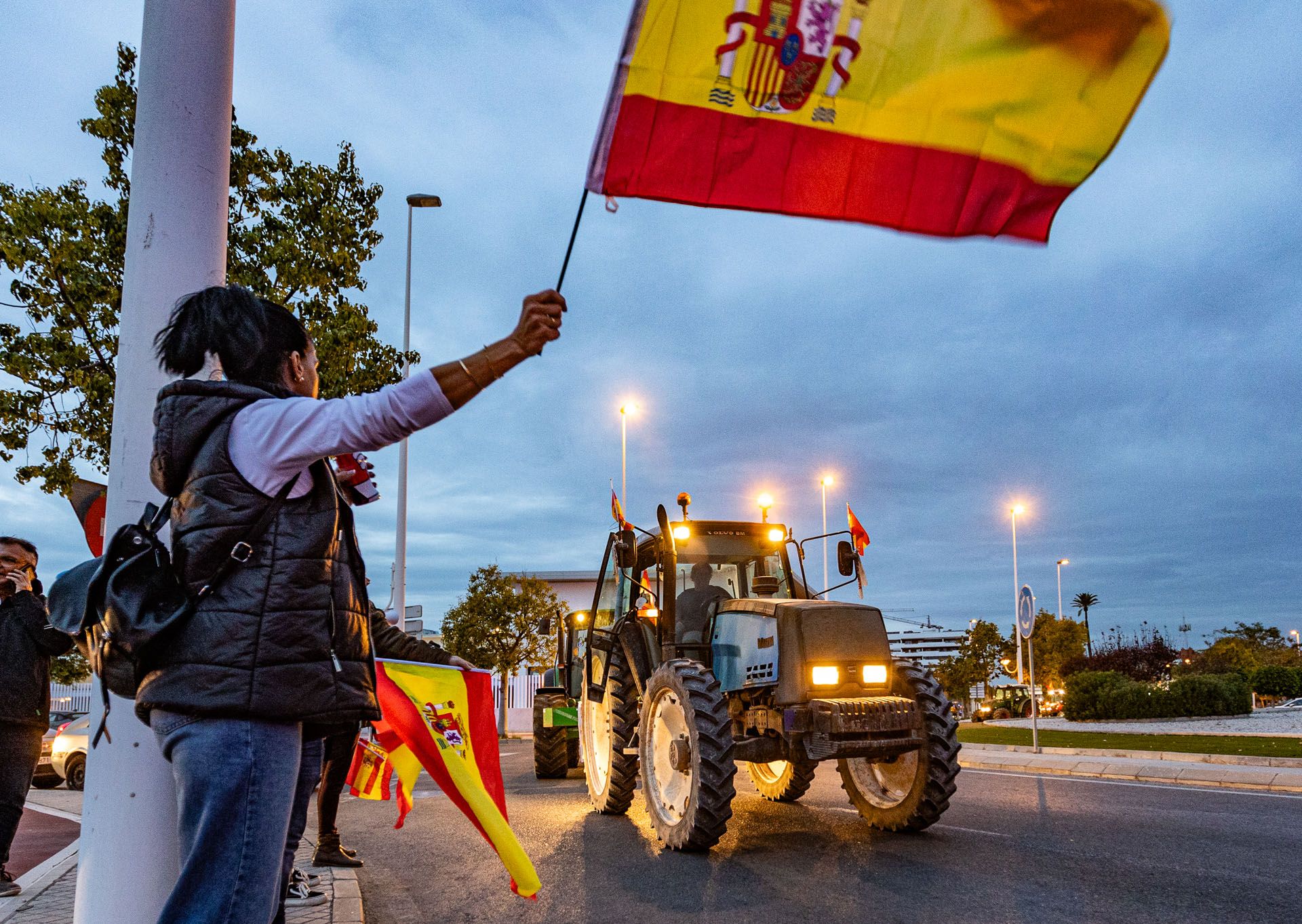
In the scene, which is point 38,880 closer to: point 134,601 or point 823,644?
point 134,601

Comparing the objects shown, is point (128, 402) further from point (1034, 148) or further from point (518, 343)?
point (1034, 148)

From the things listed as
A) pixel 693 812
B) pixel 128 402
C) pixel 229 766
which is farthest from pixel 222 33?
pixel 693 812

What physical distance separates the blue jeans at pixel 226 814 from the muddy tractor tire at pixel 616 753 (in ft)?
22.4

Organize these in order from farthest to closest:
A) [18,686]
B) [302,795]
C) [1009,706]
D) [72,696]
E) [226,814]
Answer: [1009,706]
[72,696]
[18,686]
[302,795]
[226,814]

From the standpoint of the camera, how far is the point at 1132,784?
1168 centimetres

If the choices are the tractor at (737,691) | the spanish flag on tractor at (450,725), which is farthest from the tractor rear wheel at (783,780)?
the spanish flag on tractor at (450,725)

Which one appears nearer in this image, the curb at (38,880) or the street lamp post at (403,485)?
the curb at (38,880)

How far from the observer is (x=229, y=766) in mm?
2191

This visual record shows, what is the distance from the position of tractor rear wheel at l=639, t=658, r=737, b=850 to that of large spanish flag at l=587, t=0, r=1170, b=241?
13.4ft

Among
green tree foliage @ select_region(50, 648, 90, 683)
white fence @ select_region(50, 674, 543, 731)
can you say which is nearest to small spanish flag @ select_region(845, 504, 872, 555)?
green tree foliage @ select_region(50, 648, 90, 683)

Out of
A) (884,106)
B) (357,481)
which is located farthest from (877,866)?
(884,106)

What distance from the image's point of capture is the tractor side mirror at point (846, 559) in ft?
28.8

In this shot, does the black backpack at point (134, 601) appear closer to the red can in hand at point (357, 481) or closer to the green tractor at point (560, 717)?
the red can in hand at point (357, 481)

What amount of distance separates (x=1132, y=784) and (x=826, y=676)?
6502 millimetres
